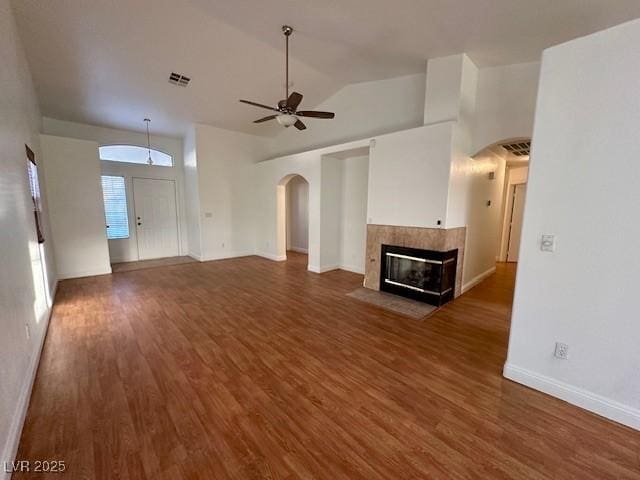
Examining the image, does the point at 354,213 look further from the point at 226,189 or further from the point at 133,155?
the point at 133,155

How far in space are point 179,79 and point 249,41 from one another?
1.55 m

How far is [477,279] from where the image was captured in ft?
16.9

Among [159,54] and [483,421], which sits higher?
[159,54]

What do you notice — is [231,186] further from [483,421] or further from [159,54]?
[483,421]

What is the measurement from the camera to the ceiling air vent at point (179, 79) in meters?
4.58

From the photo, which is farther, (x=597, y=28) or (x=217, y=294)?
(x=217, y=294)

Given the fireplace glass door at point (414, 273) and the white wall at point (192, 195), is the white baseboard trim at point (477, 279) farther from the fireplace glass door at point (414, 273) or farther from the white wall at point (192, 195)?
the white wall at point (192, 195)

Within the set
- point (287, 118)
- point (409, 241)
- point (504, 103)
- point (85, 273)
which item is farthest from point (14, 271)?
point (504, 103)

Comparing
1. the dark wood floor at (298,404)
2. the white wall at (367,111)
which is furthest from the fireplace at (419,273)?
the white wall at (367,111)

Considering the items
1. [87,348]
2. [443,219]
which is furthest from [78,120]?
[443,219]

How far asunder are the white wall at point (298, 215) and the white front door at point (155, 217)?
133 inches

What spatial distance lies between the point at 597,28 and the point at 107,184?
903 centimetres

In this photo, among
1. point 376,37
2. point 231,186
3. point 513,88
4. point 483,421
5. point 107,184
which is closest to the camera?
point 483,421

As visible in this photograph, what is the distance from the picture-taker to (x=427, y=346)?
9.29ft
